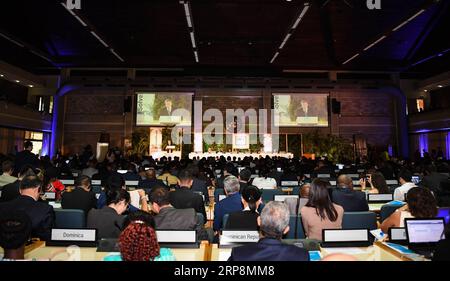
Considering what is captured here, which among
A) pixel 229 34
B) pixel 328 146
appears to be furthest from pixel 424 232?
pixel 328 146

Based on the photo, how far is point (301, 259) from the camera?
5.75ft

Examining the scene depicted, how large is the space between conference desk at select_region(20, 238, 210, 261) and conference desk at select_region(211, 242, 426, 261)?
91mm

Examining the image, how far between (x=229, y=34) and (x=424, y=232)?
1230cm

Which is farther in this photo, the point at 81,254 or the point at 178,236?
the point at 178,236

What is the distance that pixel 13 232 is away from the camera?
80.2 inches

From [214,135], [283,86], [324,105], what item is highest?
[283,86]

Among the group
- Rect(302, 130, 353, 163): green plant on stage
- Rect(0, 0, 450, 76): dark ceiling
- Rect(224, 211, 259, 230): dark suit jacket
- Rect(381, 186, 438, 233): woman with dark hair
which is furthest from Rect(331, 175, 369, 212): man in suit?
Rect(302, 130, 353, 163): green plant on stage

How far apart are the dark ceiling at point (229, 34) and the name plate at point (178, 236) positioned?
984 centimetres

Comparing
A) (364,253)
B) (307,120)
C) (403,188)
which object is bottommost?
(364,253)

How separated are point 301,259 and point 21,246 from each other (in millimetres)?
1852

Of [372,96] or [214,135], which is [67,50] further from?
[372,96]

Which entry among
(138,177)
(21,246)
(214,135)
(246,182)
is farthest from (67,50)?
(21,246)

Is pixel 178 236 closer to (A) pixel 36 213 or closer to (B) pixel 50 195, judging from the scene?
(A) pixel 36 213

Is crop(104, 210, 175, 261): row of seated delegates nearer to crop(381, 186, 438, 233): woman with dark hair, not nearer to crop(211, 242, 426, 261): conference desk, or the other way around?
crop(211, 242, 426, 261): conference desk
